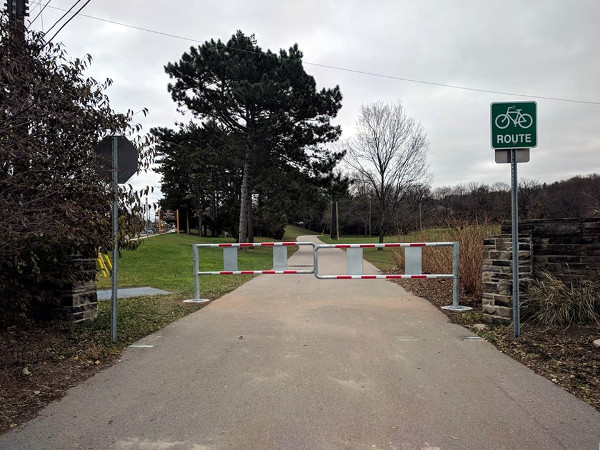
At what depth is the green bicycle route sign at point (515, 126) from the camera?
5.55m

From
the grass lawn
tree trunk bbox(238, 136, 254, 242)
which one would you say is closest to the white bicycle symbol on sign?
the grass lawn

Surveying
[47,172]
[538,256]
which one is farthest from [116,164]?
[538,256]

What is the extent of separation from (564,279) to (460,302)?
243 cm

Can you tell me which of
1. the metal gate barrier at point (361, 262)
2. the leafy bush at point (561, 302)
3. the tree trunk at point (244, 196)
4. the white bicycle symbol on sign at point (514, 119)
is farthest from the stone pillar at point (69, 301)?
the tree trunk at point (244, 196)

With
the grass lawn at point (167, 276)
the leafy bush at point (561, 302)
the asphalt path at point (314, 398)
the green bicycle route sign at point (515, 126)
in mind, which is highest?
the green bicycle route sign at point (515, 126)

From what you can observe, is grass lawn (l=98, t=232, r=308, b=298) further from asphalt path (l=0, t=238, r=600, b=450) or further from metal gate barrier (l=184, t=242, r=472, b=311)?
asphalt path (l=0, t=238, r=600, b=450)

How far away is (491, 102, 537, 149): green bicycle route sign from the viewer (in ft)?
18.2

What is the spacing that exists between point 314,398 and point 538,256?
4.42 metres

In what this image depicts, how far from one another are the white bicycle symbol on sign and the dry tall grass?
9.32 feet

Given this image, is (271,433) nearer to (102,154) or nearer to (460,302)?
(102,154)

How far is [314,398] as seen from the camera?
371 cm

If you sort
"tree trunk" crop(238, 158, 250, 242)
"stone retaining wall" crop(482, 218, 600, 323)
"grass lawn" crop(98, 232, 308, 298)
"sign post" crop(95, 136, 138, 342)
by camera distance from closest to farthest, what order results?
"sign post" crop(95, 136, 138, 342) < "stone retaining wall" crop(482, 218, 600, 323) < "grass lawn" crop(98, 232, 308, 298) < "tree trunk" crop(238, 158, 250, 242)

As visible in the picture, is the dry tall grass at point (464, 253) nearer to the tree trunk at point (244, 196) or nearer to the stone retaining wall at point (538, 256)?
the stone retaining wall at point (538, 256)

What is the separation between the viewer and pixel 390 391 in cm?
387
